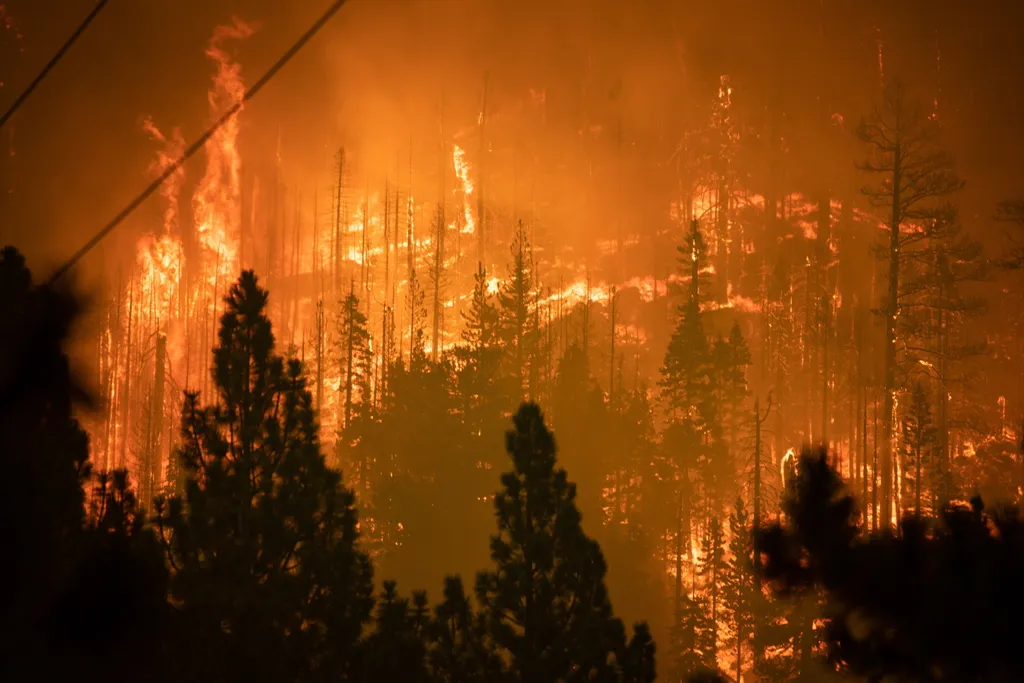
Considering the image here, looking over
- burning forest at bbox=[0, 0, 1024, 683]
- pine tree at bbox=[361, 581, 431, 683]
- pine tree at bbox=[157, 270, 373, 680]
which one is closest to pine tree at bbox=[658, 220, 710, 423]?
burning forest at bbox=[0, 0, 1024, 683]

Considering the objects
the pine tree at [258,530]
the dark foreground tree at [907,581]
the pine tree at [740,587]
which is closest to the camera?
the dark foreground tree at [907,581]

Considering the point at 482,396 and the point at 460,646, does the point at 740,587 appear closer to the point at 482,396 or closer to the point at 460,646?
the point at 482,396

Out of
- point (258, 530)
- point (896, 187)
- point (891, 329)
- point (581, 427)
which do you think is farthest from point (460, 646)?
point (581, 427)

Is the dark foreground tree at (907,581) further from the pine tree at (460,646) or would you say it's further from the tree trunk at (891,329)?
the tree trunk at (891,329)

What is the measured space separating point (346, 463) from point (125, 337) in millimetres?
62050

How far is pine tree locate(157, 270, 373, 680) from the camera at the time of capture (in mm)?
13906

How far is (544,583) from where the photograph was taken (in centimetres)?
1673

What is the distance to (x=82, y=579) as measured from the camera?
747 cm

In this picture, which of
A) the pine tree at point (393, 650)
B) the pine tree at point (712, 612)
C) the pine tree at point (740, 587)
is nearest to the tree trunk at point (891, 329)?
the pine tree at point (740, 587)

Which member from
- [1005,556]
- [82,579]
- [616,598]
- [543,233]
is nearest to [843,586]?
[1005,556]

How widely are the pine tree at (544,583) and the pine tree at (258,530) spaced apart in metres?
2.68

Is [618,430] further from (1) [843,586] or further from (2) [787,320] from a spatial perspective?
(1) [843,586]

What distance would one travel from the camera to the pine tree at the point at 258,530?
1391 cm

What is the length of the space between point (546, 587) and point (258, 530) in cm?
545
